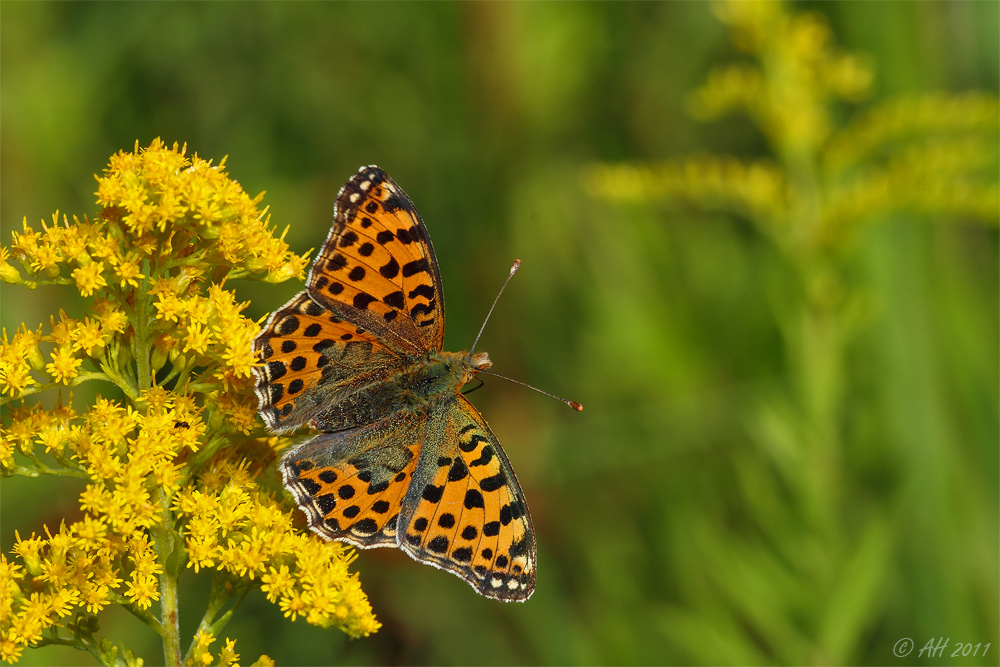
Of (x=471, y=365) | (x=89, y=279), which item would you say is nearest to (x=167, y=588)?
(x=89, y=279)

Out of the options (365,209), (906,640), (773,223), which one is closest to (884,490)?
(906,640)

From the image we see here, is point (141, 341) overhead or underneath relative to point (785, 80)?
underneath

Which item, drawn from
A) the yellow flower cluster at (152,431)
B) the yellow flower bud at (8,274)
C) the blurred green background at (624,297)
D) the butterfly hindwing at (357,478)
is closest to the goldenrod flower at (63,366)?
the yellow flower cluster at (152,431)

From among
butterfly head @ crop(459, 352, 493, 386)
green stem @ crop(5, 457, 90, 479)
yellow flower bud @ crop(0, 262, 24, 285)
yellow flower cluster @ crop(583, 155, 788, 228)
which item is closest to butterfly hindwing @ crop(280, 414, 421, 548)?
butterfly head @ crop(459, 352, 493, 386)

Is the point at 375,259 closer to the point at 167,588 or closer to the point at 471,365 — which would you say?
the point at 471,365

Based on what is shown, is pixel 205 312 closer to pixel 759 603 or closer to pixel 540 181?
pixel 759 603

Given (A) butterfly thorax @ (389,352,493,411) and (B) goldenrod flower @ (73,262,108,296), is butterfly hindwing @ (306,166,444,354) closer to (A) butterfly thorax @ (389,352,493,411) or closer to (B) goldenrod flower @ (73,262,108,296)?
(A) butterfly thorax @ (389,352,493,411)

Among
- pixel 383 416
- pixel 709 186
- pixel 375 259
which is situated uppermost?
pixel 709 186
